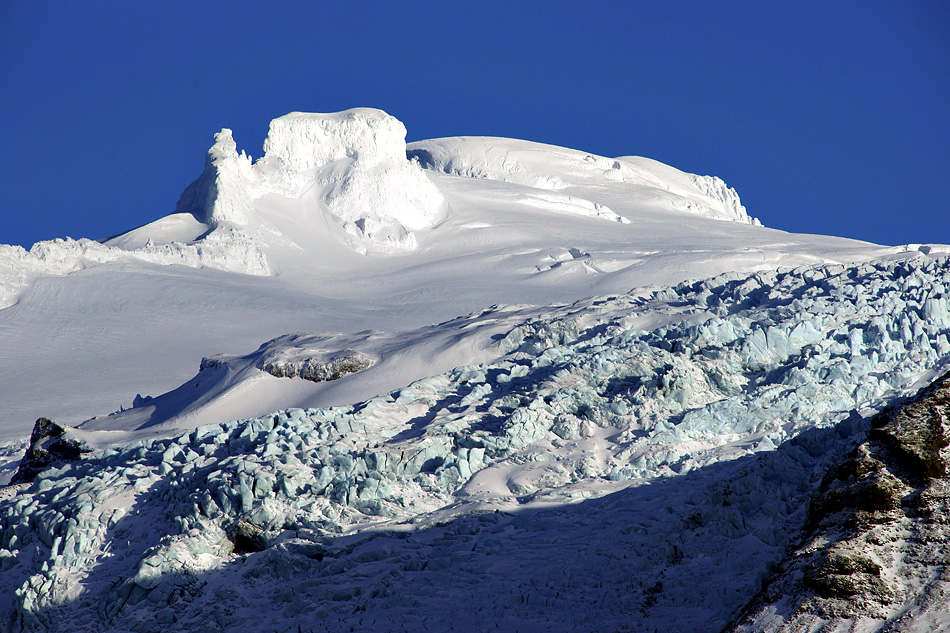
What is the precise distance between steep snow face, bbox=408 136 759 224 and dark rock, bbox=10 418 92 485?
4290 cm

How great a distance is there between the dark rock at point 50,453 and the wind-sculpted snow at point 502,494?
1.09 m

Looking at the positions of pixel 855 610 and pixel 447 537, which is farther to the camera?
pixel 447 537

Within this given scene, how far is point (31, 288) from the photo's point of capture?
30547 millimetres

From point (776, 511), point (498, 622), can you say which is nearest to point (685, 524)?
point (776, 511)

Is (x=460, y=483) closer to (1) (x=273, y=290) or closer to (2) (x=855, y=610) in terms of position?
(2) (x=855, y=610)

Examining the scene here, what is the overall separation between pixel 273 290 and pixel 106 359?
819 cm

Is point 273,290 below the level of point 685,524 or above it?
above

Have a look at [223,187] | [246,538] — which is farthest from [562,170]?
[246,538]

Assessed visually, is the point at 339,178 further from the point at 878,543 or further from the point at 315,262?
the point at 878,543

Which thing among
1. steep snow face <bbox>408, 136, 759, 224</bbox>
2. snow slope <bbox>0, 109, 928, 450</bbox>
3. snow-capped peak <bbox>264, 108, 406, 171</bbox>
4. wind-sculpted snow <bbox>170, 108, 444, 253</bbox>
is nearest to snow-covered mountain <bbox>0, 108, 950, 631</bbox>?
snow slope <bbox>0, 109, 928, 450</bbox>

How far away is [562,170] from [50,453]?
5238 cm

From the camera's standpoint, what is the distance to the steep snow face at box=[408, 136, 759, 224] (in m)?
59.8

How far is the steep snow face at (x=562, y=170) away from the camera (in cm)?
5975

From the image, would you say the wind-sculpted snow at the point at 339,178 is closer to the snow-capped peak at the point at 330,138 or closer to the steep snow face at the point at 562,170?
the snow-capped peak at the point at 330,138
